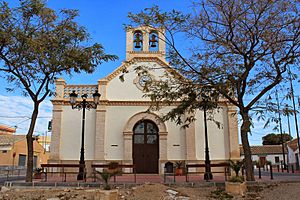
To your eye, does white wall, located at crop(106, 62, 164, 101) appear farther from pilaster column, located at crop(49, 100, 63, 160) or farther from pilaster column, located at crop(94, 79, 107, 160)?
pilaster column, located at crop(49, 100, 63, 160)

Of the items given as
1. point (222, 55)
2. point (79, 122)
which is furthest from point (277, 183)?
point (79, 122)

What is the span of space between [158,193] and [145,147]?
9.73 metres

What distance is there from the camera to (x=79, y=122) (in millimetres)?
19750

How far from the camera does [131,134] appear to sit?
19562mm


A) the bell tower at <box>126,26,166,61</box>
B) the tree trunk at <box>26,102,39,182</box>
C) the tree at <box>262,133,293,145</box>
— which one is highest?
the bell tower at <box>126,26,166,61</box>

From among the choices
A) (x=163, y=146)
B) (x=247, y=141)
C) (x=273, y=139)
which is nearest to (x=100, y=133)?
(x=163, y=146)

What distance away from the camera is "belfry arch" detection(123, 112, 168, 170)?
19297mm

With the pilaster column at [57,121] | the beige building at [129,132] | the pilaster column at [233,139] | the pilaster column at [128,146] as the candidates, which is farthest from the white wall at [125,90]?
the pilaster column at [233,139]

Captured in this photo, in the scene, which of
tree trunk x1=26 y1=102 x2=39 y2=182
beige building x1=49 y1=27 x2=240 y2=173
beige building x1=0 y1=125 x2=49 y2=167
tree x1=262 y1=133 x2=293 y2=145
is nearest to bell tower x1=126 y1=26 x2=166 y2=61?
beige building x1=49 y1=27 x2=240 y2=173

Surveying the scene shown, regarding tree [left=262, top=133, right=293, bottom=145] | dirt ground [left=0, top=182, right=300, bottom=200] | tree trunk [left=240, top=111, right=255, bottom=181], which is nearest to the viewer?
dirt ground [left=0, top=182, right=300, bottom=200]

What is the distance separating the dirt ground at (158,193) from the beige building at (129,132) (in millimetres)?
8034

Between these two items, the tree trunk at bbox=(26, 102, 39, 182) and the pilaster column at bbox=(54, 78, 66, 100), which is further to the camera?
the pilaster column at bbox=(54, 78, 66, 100)

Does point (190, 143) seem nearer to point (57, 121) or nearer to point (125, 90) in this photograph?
point (125, 90)

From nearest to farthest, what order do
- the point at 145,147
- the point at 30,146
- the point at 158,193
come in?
the point at 158,193 → the point at 30,146 → the point at 145,147
